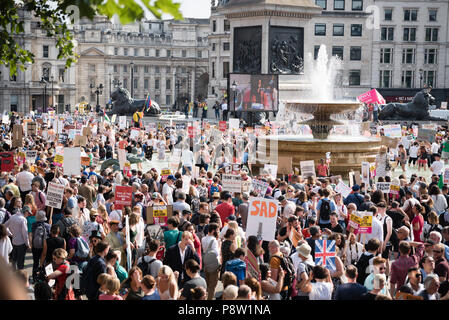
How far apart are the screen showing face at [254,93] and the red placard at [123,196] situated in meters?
24.7

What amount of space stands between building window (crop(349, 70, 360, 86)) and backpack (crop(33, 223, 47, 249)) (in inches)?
2805

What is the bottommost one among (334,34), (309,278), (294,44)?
(309,278)

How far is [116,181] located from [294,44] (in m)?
27.2

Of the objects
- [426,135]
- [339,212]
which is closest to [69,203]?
[339,212]

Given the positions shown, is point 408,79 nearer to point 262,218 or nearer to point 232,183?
point 232,183

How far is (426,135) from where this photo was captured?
117 ft

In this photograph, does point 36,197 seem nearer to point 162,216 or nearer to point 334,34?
point 162,216

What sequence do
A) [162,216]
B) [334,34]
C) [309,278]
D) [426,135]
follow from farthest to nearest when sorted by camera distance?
[334,34] → [426,135] → [162,216] → [309,278]

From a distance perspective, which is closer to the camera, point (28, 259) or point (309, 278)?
point (309, 278)

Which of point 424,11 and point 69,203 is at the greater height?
point 424,11

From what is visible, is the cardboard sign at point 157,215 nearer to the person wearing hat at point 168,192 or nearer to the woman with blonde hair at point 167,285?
the person wearing hat at point 168,192

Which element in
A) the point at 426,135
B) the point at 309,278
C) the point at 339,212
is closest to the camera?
the point at 309,278

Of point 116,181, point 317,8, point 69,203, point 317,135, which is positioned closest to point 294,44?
point 317,8

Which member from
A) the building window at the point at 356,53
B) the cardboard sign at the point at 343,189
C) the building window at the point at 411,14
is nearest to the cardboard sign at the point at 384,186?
the cardboard sign at the point at 343,189
